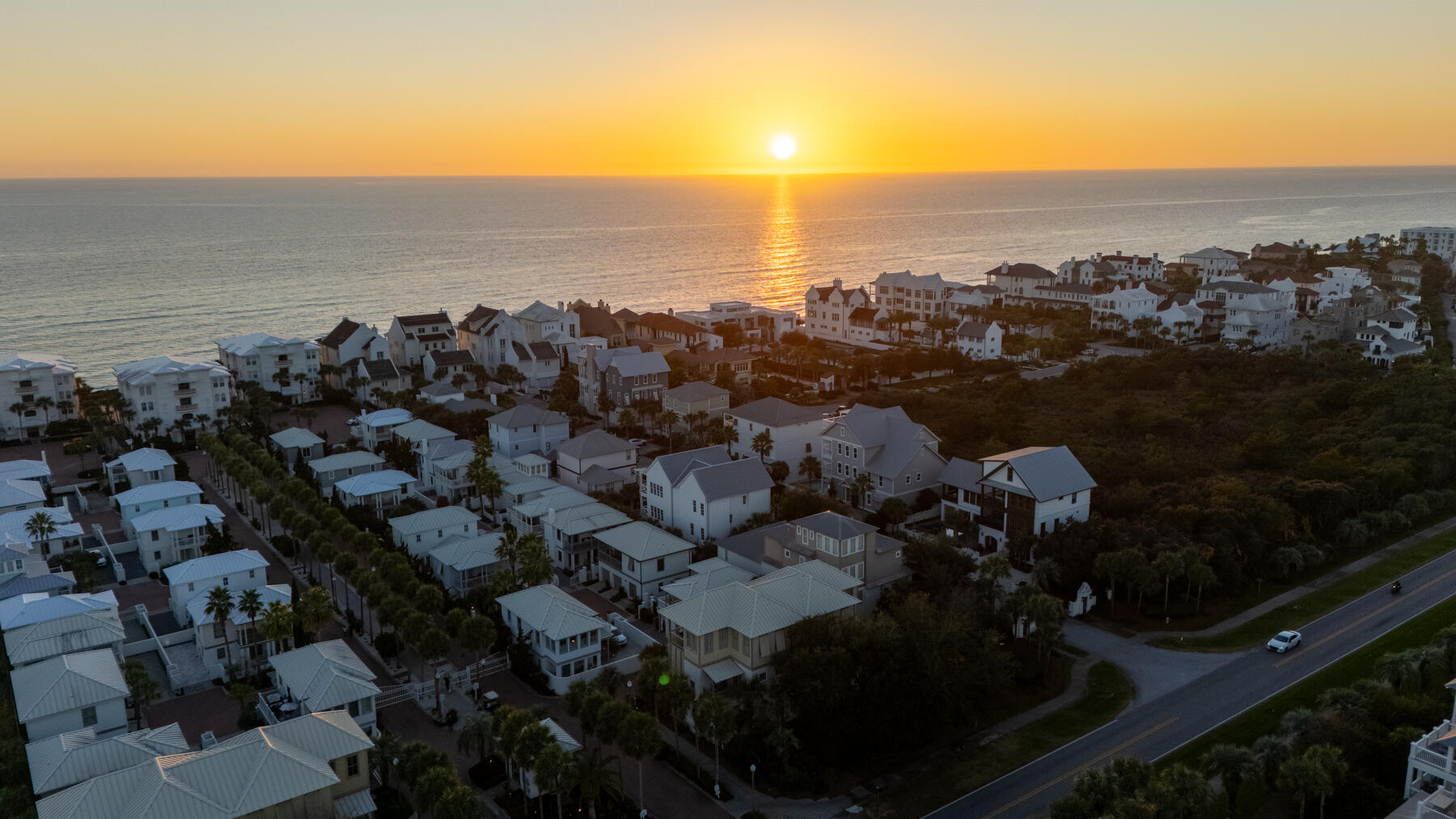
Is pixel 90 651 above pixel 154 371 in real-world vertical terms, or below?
below

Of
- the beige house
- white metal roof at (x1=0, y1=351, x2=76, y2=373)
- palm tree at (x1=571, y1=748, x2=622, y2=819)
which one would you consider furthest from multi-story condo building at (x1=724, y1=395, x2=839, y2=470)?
white metal roof at (x1=0, y1=351, x2=76, y2=373)

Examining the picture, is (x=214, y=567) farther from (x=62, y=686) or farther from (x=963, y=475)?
Result: (x=963, y=475)

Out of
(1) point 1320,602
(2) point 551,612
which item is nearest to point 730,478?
(2) point 551,612

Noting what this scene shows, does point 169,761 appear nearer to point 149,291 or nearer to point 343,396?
point 343,396

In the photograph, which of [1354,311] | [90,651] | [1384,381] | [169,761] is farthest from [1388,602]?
[1354,311]

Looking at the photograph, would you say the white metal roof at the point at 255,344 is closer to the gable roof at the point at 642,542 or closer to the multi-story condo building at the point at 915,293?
the gable roof at the point at 642,542
